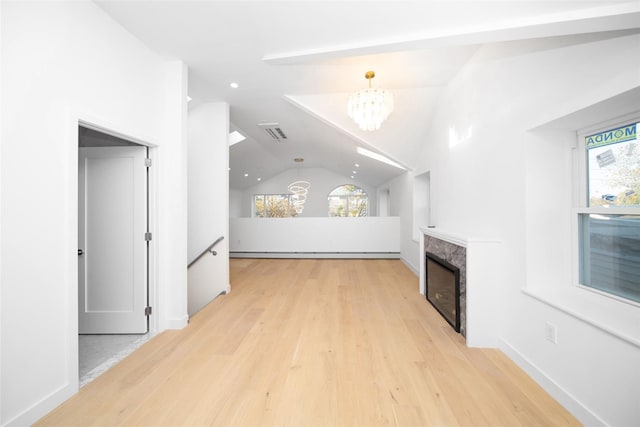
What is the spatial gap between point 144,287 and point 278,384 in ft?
5.82

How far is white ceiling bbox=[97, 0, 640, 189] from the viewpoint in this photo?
1.69 m

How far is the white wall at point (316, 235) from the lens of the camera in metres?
6.91

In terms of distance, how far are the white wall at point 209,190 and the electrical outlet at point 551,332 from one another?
372 cm

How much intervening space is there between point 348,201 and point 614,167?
10.3 meters

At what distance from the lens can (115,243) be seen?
8.89 ft

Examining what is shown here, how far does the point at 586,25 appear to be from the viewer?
4.99 feet

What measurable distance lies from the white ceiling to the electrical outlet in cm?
179

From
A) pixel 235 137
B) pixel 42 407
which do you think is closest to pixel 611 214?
pixel 42 407

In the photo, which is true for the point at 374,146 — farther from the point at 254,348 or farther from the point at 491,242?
the point at 254,348

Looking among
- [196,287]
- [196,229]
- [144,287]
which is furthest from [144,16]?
[196,287]

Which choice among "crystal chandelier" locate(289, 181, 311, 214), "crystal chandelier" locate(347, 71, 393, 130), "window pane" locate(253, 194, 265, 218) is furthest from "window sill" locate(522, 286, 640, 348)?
"window pane" locate(253, 194, 265, 218)

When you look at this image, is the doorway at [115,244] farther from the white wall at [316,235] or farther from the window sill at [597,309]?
the white wall at [316,235]

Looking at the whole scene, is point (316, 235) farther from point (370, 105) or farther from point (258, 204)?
point (258, 204)

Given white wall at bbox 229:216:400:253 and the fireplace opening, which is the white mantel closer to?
the fireplace opening
